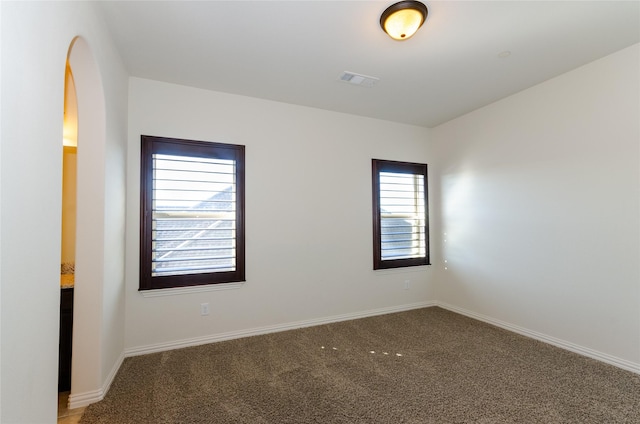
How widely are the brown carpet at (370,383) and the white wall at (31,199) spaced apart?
96 cm

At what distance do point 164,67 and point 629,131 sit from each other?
423 cm

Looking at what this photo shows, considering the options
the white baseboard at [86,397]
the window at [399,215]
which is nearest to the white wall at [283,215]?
the window at [399,215]

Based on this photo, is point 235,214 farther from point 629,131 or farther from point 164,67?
point 629,131

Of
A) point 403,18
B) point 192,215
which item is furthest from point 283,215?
point 403,18

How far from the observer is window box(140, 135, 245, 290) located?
2.95 m

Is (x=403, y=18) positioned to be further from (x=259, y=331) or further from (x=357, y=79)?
(x=259, y=331)

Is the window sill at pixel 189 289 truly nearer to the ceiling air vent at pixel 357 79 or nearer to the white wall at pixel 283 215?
the white wall at pixel 283 215

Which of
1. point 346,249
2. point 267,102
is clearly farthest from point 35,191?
point 346,249

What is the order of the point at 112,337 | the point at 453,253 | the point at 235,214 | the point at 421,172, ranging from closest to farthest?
the point at 112,337, the point at 235,214, the point at 453,253, the point at 421,172

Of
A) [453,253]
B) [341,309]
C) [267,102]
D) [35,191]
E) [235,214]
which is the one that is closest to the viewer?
[35,191]

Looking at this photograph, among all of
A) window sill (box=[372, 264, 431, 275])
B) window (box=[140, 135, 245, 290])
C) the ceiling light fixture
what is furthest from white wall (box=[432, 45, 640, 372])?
window (box=[140, 135, 245, 290])

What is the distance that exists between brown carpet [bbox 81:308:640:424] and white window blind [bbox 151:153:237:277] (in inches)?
34.4

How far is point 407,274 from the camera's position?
433 cm

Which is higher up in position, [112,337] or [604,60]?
[604,60]
